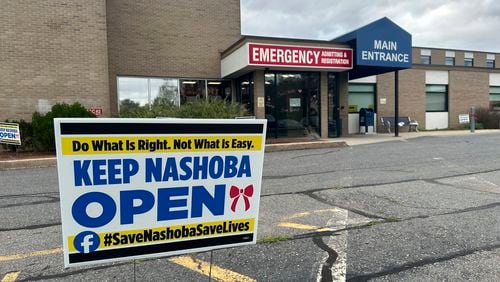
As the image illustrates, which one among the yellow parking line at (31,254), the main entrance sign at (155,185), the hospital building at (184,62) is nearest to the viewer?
the main entrance sign at (155,185)

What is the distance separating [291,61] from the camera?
15.6 m

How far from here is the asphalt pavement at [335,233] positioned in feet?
11.6

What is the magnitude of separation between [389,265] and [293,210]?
85.0 inches

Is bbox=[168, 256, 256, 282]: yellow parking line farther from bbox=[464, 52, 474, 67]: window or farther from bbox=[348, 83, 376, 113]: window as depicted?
bbox=[464, 52, 474, 67]: window

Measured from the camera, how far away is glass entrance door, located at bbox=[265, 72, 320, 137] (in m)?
17.0

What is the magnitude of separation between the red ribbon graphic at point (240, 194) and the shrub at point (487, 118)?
91.5ft

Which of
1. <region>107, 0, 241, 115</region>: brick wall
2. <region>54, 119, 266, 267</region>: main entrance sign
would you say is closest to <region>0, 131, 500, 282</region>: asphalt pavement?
<region>54, 119, 266, 267</region>: main entrance sign

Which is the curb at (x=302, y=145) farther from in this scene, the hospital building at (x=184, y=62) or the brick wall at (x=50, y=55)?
the brick wall at (x=50, y=55)

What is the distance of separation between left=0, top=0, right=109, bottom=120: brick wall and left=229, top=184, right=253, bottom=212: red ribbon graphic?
13995 millimetres

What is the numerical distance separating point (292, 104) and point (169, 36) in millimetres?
7109

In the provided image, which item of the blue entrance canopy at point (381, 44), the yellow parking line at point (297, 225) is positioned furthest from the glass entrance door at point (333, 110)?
the yellow parking line at point (297, 225)

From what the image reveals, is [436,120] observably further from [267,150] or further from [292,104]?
[267,150]

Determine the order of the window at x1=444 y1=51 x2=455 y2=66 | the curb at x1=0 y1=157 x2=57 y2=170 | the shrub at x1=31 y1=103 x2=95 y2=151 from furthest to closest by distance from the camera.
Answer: the window at x1=444 y1=51 x2=455 y2=66 < the shrub at x1=31 y1=103 x2=95 y2=151 < the curb at x1=0 y1=157 x2=57 y2=170

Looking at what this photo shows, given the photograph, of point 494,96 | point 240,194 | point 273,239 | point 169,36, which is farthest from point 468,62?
point 240,194
